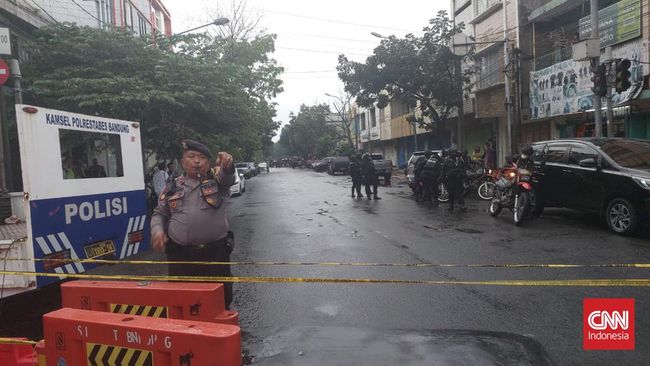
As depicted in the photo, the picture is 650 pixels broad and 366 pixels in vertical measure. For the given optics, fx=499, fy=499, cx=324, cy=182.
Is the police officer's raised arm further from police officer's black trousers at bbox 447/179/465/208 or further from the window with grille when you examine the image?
the window with grille

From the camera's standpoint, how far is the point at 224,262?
4.23 metres

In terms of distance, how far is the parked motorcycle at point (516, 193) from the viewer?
1007 cm

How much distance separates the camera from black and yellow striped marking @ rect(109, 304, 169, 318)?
345 centimetres

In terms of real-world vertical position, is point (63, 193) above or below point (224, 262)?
above

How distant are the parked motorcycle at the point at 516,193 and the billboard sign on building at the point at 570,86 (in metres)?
5.94

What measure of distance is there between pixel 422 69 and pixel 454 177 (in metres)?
12.3

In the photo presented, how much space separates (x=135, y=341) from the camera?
2.80 meters

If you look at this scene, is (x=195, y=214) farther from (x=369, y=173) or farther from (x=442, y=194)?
(x=369, y=173)

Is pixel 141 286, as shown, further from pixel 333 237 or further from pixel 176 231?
pixel 333 237

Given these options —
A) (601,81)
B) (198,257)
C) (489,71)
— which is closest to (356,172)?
(601,81)

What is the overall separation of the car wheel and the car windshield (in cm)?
67

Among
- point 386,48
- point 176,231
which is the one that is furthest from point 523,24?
point 176,231

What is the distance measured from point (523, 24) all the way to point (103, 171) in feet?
59.5

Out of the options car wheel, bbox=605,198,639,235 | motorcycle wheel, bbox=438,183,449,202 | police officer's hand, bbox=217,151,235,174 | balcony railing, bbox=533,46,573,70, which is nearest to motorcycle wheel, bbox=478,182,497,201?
motorcycle wheel, bbox=438,183,449,202
